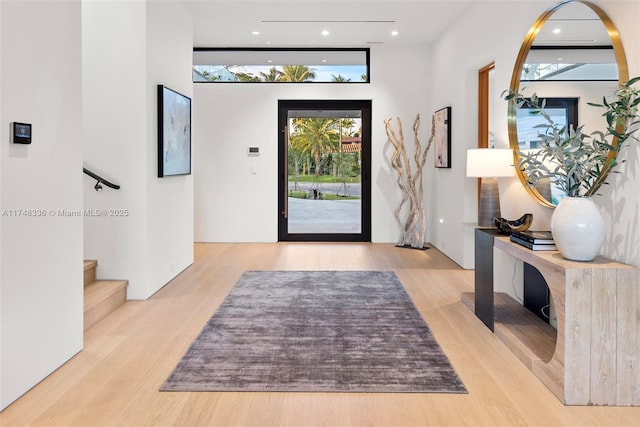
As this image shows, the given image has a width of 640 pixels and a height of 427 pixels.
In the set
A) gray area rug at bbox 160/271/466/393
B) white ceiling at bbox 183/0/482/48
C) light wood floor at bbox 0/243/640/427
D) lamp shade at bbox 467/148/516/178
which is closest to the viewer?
light wood floor at bbox 0/243/640/427

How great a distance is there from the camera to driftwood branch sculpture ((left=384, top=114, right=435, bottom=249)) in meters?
7.06

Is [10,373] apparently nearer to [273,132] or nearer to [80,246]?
[80,246]

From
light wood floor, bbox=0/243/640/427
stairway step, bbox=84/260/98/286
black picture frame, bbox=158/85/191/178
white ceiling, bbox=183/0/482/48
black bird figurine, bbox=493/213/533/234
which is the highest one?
white ceiling, bbox=183/0/482/48

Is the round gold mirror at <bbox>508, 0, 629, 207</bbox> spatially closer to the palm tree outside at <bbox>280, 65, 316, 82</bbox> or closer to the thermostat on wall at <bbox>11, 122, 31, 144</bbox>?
the thermostat on wall at <bbox>11, 122, 31, 144</bbox>

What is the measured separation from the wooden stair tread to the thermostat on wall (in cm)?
145

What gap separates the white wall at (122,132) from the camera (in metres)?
4.12

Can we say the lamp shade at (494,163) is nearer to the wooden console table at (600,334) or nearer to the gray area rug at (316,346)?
the gray area rug at (316,346)

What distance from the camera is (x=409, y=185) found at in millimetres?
7156

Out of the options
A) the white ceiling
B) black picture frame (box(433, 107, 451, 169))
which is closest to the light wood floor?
black picture frame (box(433, 107, 451, 169))

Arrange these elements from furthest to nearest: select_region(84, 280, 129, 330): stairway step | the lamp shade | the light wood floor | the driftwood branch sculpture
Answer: the driftwood branch sculpture
the lamp shade
select_region(84, 280, 129, 330): stairway step
the light wood floor

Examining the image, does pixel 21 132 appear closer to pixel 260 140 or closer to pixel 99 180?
pixel 99 180

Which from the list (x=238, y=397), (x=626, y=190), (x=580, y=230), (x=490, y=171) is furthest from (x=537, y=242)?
(x=238, y=397)

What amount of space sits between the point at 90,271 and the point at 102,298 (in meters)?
0.48

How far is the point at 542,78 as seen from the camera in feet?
11.6
